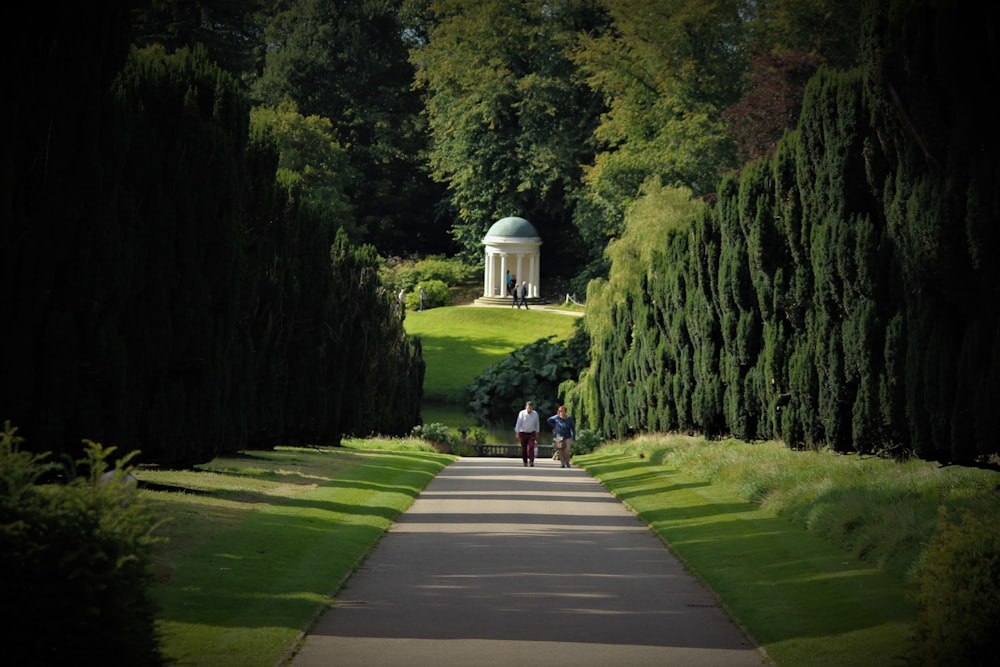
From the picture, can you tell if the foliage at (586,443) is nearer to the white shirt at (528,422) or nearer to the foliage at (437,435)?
the foliage at (437,435)

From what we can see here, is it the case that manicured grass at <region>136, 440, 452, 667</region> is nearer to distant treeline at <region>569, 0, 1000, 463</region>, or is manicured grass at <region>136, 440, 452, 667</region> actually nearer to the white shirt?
the white shirt

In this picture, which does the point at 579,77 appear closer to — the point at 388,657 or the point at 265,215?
→ the point at 265,215

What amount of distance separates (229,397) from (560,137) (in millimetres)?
57670

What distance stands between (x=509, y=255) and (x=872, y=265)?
2298 inches

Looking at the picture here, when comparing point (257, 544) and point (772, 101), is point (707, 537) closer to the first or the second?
point (257, 544)

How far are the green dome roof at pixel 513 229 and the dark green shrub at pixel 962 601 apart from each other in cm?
6827

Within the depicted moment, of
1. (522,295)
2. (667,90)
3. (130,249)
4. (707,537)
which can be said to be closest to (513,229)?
(522,295)

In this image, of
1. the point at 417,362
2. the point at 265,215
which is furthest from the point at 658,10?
the point at 265,215

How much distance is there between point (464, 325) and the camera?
70938 millimetres

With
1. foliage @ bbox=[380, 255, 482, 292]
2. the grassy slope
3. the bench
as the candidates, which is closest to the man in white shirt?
the grassy slope

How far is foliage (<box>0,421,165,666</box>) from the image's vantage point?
22.5 feet

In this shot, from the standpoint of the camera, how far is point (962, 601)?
7.95m

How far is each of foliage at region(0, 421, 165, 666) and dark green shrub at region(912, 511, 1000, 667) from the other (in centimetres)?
442

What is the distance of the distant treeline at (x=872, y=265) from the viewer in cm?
1557
